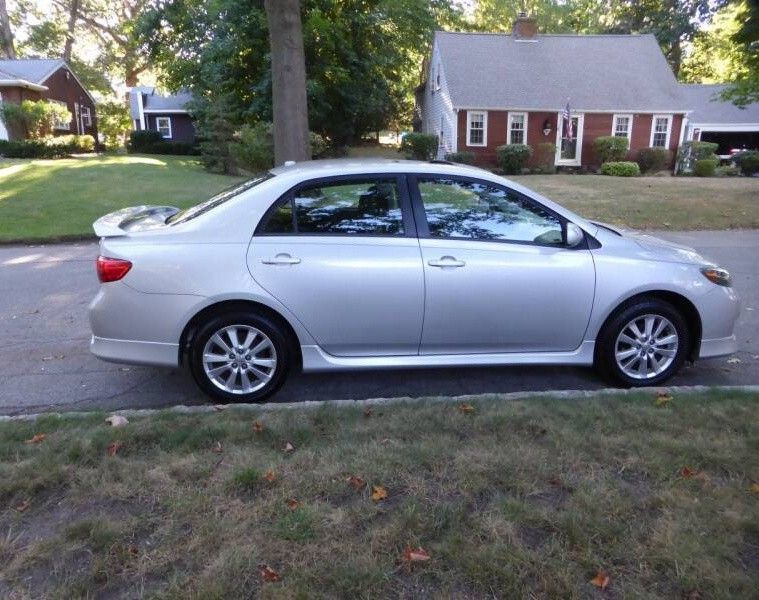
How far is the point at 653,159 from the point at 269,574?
2913 centimetres

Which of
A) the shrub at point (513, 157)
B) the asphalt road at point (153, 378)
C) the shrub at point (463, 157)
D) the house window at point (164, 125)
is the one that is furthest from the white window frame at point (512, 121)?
the house window at point (164, 125)

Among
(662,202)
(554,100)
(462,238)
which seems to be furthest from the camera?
(554,100)

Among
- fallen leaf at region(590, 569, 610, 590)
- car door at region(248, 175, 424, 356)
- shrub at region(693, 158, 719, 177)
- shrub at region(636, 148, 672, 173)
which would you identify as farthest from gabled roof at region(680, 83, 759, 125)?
fallen leaf at region(590, 569, 610, 590)

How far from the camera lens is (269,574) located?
2447mm

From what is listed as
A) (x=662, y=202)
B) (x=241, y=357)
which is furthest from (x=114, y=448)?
(x=662, y=202)

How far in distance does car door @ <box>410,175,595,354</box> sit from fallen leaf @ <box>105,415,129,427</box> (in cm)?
202

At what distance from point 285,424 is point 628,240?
288cm

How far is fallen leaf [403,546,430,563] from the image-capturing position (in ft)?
8.33

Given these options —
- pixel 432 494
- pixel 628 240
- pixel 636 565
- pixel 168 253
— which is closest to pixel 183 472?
pixel 432 494

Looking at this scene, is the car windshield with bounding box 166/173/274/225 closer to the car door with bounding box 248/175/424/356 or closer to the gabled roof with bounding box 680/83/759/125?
the car door with bounding box 248/175/424/356

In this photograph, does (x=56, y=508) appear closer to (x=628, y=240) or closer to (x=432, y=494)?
(x=432, y=494)

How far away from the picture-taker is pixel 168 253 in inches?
162

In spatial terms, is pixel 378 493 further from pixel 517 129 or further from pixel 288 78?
pixel 517 129

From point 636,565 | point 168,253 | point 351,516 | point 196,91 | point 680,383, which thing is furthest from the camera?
point 196,91
